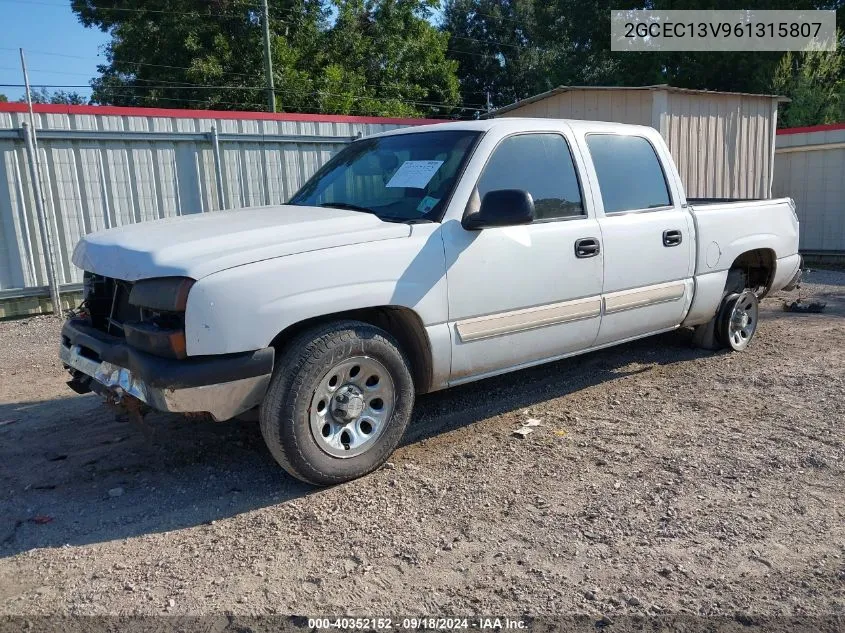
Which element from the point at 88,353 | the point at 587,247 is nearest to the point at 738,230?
the point at 587,247

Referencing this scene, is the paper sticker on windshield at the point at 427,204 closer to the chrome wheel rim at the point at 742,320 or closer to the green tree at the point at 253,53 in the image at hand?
the chrome wheel rim at the point at 742,320

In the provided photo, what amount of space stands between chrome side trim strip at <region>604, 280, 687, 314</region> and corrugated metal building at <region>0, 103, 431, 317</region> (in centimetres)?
714

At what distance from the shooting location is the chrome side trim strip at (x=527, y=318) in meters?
4.20

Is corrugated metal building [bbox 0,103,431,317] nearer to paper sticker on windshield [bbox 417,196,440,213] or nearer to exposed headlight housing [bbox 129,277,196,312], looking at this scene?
exposed headlight housing [bbox 129,277,196,312]

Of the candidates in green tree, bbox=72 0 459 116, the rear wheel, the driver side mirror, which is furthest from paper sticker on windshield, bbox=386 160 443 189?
green tree, bbox=72 0 459 116

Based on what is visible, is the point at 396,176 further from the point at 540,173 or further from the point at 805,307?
the point at 805,307

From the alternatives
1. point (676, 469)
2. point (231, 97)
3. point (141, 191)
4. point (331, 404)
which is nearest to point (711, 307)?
point (676, 469)

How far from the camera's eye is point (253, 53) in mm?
28906

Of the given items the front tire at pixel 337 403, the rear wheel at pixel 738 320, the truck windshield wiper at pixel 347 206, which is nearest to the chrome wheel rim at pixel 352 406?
the front tire at pixel 337 403

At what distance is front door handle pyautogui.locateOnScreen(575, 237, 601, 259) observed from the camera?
4664 millimetres

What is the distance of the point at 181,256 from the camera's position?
11.2 feet

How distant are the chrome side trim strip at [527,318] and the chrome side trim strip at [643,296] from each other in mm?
135

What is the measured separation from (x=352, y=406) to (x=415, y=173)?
1534 mm

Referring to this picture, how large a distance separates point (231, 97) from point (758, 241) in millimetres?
25685
